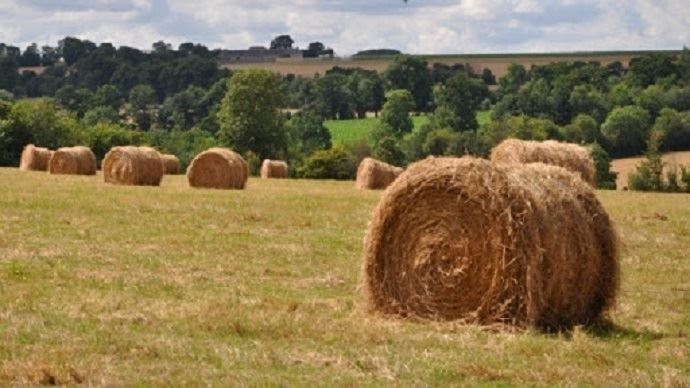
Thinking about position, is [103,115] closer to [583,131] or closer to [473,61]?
[583,131]

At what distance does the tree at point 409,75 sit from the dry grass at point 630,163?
177ft

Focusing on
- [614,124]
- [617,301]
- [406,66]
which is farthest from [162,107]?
[617,301]

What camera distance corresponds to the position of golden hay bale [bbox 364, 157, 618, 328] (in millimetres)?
14312

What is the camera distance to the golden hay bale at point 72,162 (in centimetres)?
4969

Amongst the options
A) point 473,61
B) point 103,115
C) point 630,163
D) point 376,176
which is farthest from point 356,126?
point 376,176

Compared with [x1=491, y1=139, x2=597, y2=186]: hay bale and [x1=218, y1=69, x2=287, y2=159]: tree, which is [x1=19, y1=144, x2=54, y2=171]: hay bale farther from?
[x1=218, y1=69, x2=287, y2=159]: tree

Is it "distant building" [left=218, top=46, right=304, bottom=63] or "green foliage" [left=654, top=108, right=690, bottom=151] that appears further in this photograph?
"distant building" [left=218, top=46, right=304, bottom=63]

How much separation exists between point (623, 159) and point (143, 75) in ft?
316

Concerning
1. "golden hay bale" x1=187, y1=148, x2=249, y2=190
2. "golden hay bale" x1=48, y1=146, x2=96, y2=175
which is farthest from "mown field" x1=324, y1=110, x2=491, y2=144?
"golden hay bale" x1=187, y1=148, x2=249, y2=190

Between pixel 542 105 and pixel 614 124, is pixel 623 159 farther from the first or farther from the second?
pixel 542 105

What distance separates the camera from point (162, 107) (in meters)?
145

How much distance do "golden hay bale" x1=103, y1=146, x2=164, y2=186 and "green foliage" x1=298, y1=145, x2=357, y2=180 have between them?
33843mm

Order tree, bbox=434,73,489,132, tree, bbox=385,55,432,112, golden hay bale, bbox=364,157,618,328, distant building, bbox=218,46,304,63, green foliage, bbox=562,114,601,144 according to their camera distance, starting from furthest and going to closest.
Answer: distant building, bbox=218,46,304,63
tree, bbox=385,55,432,112
tree, bbox=434,73,489,132
green foliage, bbox=562,114,601,144
golden hay bale, bbox=364,157,618,328

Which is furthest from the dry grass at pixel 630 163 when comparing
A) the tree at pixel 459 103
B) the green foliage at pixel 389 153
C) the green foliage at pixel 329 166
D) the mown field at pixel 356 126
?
the mown field at pixel 356 126
